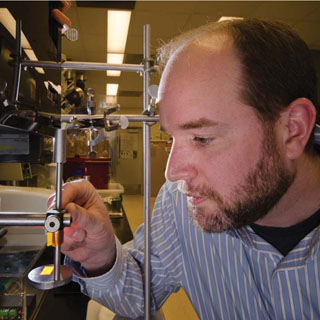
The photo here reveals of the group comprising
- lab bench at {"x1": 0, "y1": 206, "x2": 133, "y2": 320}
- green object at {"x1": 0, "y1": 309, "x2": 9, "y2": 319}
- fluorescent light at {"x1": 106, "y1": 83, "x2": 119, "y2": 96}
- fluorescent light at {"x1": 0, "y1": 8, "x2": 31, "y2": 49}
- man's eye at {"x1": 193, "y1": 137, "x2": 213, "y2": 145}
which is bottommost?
lab bench at {"x1": 0, "y1": 206, "x2": 133, "y2": 320}

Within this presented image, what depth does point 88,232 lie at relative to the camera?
0.74 metres

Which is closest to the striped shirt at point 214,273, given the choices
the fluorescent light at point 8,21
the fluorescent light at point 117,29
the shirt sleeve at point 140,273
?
the shirt sleeve at point 140,273

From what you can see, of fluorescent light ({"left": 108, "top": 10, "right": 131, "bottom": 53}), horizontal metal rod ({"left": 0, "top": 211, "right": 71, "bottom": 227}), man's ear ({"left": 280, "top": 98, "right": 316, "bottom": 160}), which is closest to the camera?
horizontal metal rod ({"left": 0, "top": 211, "right": 71, "bottom": 227})

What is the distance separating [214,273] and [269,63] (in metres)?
0.68

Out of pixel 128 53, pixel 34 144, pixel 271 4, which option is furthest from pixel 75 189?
Answer: pixel 128 53

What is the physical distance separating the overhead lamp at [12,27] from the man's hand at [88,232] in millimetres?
330

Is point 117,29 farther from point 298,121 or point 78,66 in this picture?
point 298,121

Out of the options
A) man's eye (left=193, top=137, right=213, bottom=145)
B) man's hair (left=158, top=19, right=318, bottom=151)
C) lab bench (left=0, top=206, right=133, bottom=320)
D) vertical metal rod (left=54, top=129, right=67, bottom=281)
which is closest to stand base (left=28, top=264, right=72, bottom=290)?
vertical metal rod (left=54, top=129, right=67, bottom=281)

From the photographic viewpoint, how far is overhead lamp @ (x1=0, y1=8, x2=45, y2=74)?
56 cm

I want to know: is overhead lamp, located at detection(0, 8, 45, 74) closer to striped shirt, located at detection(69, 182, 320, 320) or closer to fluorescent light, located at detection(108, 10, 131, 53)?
striped shirt, located at detection(69, 182, 320, 320)

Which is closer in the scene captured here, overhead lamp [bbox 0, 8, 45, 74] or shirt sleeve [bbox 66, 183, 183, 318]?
overhead lamp [bbox 0, 8, 45, 74]

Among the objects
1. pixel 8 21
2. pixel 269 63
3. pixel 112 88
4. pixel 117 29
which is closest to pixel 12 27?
pixel 8 21

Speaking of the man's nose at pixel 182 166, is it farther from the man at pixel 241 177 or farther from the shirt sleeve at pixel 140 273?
the shirt sleeve at pixel 140 273

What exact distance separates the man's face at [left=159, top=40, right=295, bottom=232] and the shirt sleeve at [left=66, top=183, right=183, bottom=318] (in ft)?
1.01
